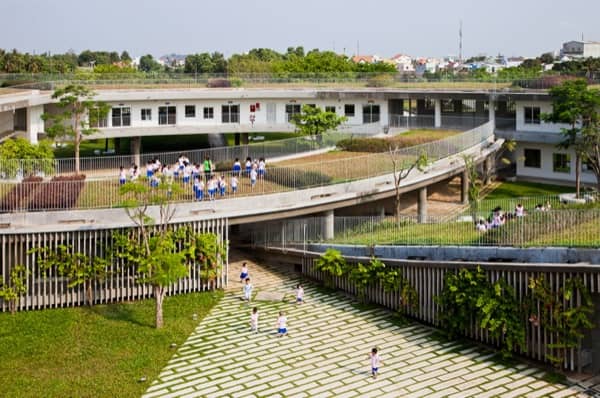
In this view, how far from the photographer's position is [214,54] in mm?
133750

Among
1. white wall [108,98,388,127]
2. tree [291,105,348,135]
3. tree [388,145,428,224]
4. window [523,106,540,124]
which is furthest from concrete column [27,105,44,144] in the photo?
window [523,106,540,124]

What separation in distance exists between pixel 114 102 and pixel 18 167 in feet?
70.8

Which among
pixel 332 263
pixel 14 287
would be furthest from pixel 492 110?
pixel 14 287

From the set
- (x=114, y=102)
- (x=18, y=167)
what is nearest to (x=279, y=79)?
(x=114, y=102)

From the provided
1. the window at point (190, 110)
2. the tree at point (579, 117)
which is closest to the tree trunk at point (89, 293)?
the tree at point (579, 117)

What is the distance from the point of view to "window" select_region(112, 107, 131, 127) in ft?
156

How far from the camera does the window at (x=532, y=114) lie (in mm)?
44641

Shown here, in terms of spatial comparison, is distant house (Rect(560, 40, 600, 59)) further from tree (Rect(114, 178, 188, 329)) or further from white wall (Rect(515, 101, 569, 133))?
tree (Rect(114, 178, 188, 329))

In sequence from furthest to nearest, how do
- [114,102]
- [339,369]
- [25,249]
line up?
[114,102] → [25,249] → [339,369]

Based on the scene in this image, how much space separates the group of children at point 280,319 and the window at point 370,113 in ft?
87.8

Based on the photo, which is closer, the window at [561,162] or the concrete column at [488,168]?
the concrete column at [488,168]

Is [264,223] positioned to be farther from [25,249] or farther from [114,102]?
[114,102]

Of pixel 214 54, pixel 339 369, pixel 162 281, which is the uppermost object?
pixel 214 54

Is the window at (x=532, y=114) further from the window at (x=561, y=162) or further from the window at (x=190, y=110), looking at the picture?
the window at (x=190, y=110)
